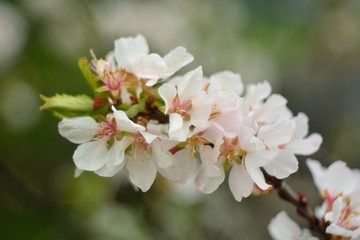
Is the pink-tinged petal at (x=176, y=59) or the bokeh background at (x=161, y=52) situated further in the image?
the bokeh background at (x=161, y=52)

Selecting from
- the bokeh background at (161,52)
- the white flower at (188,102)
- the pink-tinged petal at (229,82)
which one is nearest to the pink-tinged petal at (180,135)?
the white flower at (188,102)

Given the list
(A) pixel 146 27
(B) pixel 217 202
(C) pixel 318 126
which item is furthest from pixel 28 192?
(C) pixel 318 126

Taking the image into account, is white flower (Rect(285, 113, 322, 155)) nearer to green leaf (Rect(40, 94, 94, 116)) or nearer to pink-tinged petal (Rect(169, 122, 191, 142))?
pink-tinged petal (Rect(169, 122, 191, 142))

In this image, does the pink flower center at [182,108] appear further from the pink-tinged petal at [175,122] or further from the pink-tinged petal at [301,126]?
the pink-tinged petal at [301,126]

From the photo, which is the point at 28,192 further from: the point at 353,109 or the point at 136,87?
the point at 353,109

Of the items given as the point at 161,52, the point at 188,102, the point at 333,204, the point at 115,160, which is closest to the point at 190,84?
the point at 188,102

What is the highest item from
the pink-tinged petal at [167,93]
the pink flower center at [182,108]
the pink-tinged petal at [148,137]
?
the pink-tinged petal at [167,93]

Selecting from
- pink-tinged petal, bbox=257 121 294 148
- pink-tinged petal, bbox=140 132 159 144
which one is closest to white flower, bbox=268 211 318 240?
pink-tinged petal, bbox=257 121 294 148
